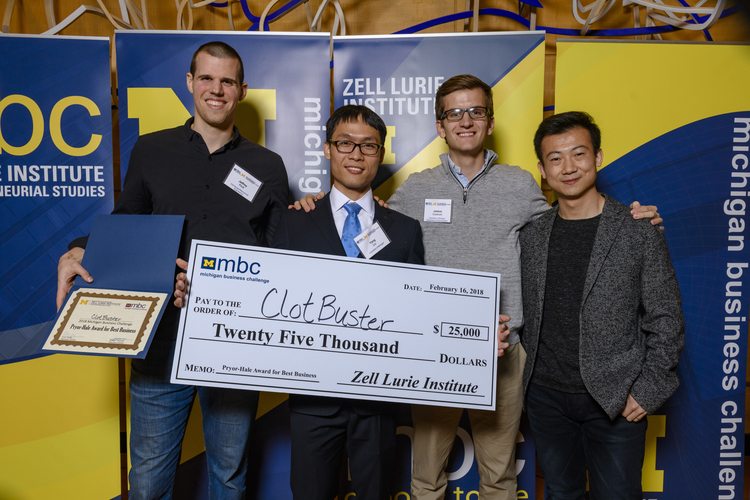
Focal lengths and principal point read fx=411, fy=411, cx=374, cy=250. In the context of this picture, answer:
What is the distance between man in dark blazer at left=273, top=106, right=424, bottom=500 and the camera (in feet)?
5.01

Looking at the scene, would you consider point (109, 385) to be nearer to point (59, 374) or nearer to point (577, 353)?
point (59, 374)

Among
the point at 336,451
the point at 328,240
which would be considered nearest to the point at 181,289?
the point at 328,240

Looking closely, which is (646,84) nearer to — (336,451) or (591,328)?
(591,328)

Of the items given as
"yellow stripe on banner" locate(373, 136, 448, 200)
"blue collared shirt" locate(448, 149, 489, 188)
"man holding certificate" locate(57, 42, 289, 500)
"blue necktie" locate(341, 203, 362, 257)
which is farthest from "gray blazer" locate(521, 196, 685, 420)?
"man holding certificate" locate(57, 42, 289, 500)

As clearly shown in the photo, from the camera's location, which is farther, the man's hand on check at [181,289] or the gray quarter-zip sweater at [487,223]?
the gray quarter-zip sweater at [487,223]

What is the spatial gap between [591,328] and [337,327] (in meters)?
0.96

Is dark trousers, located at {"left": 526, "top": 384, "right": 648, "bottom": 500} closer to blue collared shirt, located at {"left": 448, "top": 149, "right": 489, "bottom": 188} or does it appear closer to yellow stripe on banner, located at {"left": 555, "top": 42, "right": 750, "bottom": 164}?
blue collared shirt, located at {"left": 448, "top": 149, "right": 489, "bottom": 188}

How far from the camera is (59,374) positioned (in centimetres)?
231

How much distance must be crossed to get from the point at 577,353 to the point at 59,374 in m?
2.68

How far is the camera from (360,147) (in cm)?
165

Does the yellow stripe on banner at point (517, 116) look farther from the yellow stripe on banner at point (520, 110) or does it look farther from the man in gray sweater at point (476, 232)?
the man in gray sweater at point (476, 232)

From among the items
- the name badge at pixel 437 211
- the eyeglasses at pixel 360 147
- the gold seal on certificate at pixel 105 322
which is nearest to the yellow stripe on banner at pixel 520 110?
the name badge at pixel 437 211

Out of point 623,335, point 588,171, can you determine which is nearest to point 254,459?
point 623,335

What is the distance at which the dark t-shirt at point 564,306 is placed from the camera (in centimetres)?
160
